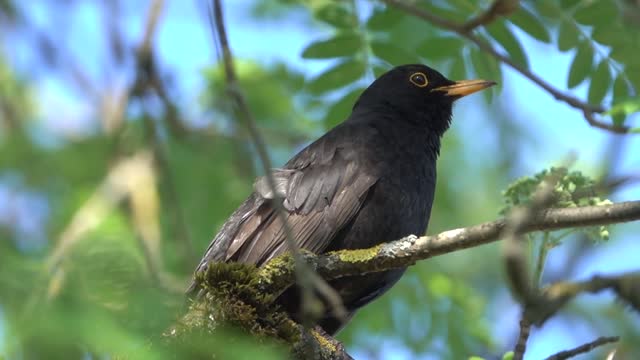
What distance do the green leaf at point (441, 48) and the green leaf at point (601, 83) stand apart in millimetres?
1098

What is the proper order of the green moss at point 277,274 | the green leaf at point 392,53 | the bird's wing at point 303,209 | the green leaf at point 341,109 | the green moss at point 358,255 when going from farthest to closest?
the green leaf at point 341,109, the green leaf at point 392,53, the bird's wing at point 303,209, the green moss at point 277,274, the green moss at point 358,255

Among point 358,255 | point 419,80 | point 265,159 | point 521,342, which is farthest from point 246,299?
point 419,80

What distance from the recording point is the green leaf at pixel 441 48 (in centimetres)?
734

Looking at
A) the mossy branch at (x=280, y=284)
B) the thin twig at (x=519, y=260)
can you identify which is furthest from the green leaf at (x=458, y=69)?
the thin twig at (x=519, y=260)

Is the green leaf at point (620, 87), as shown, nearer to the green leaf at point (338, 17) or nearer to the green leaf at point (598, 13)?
the green leaf at point (598, 13)

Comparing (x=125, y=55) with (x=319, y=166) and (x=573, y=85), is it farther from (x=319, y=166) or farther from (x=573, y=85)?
(x=573, y=85)

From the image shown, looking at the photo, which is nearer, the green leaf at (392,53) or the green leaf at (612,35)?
the green leaf at (612,35)

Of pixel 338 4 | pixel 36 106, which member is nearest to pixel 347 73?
pixel 338 4

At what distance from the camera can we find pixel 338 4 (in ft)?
25.5

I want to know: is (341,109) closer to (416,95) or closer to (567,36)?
(416,95)

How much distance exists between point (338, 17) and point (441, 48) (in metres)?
0.80

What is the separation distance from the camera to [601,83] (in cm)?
661

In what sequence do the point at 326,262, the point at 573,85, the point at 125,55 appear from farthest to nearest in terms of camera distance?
the point at 125,55 → the point at 573,85 → the point at 326,262

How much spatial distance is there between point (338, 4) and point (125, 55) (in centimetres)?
178
